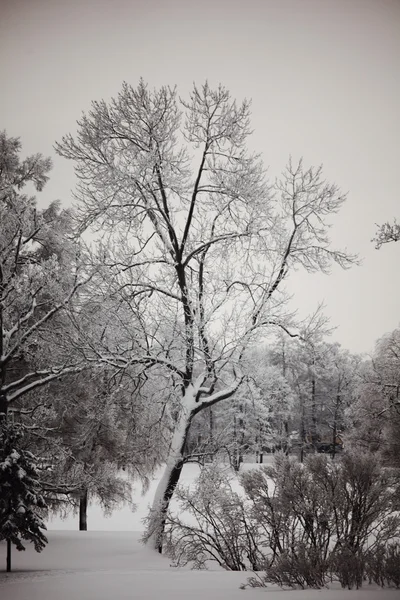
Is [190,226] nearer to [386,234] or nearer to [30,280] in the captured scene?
[30,280]

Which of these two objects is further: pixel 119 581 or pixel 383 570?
pixel 119 581

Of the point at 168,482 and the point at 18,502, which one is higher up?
the point at 18,502

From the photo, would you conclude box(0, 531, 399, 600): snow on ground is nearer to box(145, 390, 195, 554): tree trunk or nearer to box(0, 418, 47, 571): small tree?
box(145, 390, 195, 554): tree trunk

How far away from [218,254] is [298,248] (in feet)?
6.17

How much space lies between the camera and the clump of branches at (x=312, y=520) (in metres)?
4.08

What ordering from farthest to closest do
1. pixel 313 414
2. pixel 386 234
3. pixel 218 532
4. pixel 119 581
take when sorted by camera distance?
pixel 313 414 < pixel 386 234 < pixel 218 532 < pixel 119 581

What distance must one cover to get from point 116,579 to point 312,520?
2.47 meters

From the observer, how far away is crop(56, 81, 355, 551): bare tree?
8391mm

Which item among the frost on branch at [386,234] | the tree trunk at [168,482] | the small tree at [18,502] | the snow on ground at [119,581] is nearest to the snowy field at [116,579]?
the snow on ground at [119,581]

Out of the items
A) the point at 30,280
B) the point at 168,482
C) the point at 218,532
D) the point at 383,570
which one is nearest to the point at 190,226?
the point at 30,280

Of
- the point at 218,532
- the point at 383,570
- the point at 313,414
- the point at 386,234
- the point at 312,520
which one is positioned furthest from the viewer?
the point at 313,414

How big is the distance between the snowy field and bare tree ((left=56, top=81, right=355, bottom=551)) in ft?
5.15

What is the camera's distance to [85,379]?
11453mm

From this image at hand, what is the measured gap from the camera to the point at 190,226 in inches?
377
